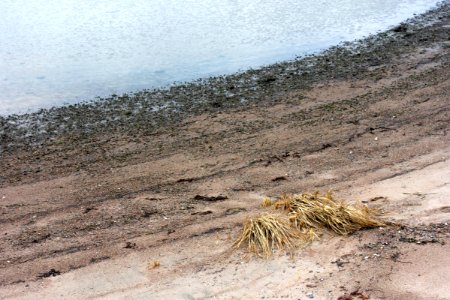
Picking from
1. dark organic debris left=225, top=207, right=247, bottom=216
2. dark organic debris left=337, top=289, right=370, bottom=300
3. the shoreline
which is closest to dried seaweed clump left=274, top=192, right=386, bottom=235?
dark organic debris left=225, top=207, right=247, bottom=216

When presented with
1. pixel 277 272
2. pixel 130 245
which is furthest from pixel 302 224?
pixel 130 245

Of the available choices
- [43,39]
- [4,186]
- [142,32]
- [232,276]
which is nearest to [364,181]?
[232,276]

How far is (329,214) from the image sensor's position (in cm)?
507

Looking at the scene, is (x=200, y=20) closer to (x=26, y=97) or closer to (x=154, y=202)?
(x=26, y=97)

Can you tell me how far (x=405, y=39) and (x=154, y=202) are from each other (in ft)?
21.4

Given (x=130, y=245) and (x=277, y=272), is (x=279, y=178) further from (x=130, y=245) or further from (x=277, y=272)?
(x=130, y=245)

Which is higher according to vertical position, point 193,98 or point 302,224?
point 193,98

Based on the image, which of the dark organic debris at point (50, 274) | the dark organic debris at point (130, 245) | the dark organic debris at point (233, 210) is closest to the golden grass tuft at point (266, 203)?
the dark organic debris at point (233, 210)

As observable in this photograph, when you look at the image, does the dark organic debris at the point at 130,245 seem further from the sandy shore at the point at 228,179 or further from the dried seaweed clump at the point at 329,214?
the dried seaweed clump at the point at 329,214

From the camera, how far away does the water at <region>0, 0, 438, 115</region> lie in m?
9.40

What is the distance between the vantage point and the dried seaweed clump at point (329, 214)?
4.98 metres

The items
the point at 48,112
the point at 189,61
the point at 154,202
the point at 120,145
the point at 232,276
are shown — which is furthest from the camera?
the point at 189,61

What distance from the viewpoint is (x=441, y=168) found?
5875 millimetres

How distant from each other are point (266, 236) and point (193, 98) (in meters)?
3.89
